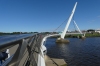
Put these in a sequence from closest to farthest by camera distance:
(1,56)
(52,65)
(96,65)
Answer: (1,56) → (52,65) → (96,65)

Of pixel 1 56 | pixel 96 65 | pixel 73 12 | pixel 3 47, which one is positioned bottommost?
Result: pixel 96 65

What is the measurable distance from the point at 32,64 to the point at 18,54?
1167 millimetres

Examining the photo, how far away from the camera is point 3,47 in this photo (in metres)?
1.43

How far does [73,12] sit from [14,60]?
77649 millimetres

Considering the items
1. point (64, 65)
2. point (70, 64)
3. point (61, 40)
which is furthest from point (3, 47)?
point (61, 40)

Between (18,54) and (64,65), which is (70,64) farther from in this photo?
(18,54)

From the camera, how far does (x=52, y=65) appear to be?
1230cm

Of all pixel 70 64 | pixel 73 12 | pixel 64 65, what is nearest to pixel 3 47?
pixel 64 65

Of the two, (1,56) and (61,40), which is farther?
(61,40)

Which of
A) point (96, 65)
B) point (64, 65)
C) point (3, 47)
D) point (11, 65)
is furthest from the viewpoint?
point (96, 65)

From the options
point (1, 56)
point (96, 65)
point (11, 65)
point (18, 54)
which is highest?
point (18, 54)

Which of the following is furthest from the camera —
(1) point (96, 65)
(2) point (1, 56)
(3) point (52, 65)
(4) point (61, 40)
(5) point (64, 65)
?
(4) point (61, 40)

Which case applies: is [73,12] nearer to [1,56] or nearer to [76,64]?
[76,64]

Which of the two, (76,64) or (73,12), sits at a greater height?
(73,12)
